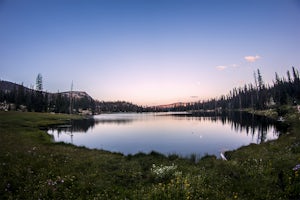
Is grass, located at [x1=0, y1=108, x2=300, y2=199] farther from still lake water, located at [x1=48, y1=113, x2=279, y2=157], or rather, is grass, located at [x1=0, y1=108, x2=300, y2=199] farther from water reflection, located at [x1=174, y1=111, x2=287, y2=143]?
water reflection, located at [x1=174, y1=111, x2=287, y2=143]

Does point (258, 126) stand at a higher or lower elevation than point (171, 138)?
higher

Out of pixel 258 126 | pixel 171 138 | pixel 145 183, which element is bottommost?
pixel 171 138

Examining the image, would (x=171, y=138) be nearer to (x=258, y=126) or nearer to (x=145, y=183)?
(x=145, y=183)

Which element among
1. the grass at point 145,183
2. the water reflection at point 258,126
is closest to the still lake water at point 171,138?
the water reflection at point 258,126

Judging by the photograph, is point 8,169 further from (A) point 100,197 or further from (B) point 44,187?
(A) point 100,197

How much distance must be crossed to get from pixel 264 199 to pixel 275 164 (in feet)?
15.6

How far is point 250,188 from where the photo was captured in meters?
9.62

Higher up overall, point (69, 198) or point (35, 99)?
point (35, 99)

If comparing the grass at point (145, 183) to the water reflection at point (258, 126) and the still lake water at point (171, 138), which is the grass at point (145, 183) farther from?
the water reflection at point (258, 126)

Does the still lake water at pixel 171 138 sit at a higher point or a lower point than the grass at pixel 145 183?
lower

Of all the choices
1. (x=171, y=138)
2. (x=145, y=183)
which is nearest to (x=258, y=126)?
(x=171, y=138)

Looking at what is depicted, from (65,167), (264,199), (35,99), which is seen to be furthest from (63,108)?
(264,199)

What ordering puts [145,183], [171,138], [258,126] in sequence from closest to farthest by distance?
[145,183] → [171,138] → [258,126]

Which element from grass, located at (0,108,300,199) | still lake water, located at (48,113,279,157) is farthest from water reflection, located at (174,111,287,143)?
grass, located at (0,108,300,199)
